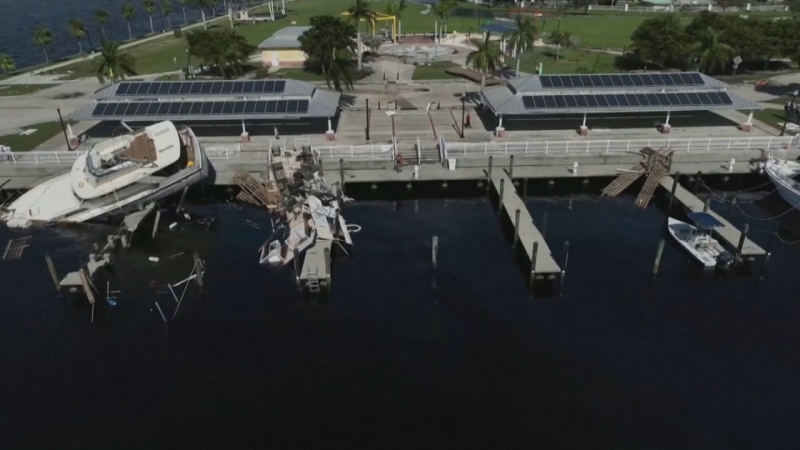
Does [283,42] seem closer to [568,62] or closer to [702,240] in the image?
[568,62]

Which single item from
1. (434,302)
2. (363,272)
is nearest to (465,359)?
(434,302)

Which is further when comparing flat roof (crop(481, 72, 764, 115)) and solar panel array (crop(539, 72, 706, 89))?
solar panel array (crop(539, 72, 706, 89))

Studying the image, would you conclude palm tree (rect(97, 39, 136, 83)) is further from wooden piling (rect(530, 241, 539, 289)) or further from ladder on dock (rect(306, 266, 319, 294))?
wooden piling (rect(530, 241, 539, 289))

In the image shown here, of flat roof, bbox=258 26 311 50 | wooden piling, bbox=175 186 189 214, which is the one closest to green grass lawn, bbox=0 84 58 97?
flat roof, bbox=258 26 311 50

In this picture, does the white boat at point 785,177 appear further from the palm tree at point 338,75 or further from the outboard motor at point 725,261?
the palm tree at point 338,75

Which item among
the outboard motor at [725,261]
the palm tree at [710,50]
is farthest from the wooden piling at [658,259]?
the palm tree at [710,50]

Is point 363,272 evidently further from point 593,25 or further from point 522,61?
point 593,25
